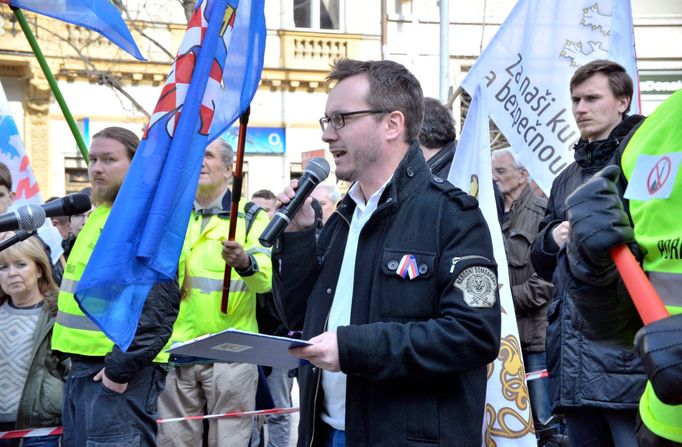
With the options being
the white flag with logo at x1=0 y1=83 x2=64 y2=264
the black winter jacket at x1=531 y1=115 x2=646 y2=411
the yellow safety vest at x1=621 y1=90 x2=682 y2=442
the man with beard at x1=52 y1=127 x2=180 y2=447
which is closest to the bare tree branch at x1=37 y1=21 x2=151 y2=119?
the white flag with logo at x1=0 y1=83 x2=64 y2=264

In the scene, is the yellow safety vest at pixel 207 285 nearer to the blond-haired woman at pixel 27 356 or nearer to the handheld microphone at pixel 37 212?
the blond-haired woman at pixel 27 356

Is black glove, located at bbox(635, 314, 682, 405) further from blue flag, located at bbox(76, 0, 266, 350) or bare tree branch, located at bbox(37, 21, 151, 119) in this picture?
bare tree branch, located at bbox(37, 21, 151, 119)

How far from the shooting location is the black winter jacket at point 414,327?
3.20 m

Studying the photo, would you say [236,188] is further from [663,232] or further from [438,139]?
[663,232]

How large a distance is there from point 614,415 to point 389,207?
4.61ft

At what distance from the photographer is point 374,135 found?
3.63m

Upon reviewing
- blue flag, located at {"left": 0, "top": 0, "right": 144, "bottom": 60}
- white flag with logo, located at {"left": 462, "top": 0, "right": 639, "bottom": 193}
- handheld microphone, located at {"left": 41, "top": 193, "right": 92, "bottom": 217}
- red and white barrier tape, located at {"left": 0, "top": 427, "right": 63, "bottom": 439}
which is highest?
blue flag, located at {"left": 0, "top": 0, "right": 144, "bottom": 60}

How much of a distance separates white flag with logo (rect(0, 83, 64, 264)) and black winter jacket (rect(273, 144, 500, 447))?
4.33 metres

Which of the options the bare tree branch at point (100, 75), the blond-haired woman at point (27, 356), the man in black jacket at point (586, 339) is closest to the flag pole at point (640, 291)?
the man in black jacket at point (586, 339)

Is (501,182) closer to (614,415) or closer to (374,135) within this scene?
(614,415)

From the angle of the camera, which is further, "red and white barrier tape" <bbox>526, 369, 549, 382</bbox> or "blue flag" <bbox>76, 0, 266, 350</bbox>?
"red and white barrier tape" <bbox>526, 369, 549, 382</bbox>

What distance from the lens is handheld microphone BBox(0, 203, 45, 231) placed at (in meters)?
4.07

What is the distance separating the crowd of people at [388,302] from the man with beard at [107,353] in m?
0.01

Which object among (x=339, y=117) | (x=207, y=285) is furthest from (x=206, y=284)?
(x=339, y=117)
